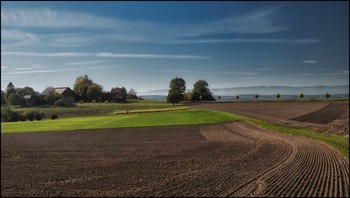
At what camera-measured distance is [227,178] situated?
10.3 meters

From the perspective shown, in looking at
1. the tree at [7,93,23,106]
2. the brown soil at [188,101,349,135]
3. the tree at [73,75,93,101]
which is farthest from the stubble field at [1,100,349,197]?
the tree at [73,75,93,101]

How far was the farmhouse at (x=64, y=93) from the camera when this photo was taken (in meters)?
5.18

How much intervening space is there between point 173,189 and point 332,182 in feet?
13.1

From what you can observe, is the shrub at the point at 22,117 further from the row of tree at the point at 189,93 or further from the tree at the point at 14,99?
the row of tree at the point at 189,93

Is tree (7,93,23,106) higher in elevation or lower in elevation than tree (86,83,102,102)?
lower

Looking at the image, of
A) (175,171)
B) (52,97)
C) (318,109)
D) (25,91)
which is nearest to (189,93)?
(52,97)

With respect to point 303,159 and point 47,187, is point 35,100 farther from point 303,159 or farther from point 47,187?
point 303,159

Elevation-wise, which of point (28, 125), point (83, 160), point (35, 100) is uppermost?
point (35, 100)

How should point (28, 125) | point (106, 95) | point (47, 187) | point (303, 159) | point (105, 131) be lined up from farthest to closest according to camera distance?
1. point (105, 131)
2. point (303, 159)
3. point (47, 187)
4. point (106, 95)
5. point (28, 125)

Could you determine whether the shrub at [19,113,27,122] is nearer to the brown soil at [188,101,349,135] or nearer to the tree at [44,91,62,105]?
the tree at [44,91,62,105]

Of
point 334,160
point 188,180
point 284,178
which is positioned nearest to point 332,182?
point 284,178

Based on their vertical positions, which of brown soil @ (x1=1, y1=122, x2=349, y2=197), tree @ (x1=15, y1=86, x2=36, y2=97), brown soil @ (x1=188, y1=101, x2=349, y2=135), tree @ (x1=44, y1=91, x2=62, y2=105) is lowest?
brown soil @ (x1=1, y1=122, x2=349, y2=197)

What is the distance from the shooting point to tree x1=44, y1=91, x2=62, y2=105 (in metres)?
5.27

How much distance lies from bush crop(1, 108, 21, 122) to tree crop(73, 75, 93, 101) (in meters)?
0.99
